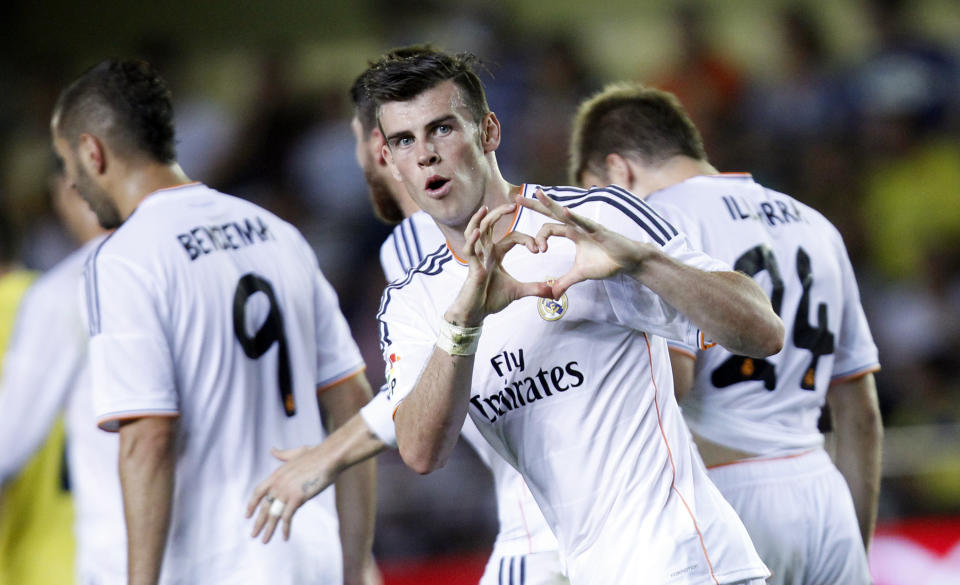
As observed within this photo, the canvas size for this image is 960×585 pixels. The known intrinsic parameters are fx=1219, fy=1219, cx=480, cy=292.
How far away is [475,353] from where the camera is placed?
291 cm

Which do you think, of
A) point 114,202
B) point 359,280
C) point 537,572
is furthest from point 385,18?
point 537,572

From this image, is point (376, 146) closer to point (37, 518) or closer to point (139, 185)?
point (139, 185)

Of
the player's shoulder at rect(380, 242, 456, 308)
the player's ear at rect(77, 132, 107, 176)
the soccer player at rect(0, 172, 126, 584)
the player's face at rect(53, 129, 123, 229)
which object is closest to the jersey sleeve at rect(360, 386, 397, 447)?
the player's shoulder at rect(380, 242, 456, 308)

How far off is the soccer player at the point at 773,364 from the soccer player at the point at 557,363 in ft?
3.62

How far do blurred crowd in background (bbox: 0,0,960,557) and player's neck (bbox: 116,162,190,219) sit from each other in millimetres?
4683

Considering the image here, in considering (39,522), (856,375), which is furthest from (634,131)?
(39,522)

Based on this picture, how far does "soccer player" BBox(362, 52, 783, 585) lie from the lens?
2.89m

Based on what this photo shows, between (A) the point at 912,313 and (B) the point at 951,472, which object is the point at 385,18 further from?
(B) the point at 951,472

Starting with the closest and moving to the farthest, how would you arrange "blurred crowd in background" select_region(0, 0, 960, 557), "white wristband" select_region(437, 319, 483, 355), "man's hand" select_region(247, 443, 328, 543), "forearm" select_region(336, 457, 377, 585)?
"white wristband" select_region(437, 319, 483, 355)
"man's hand" select_region(247, 443, 328, 543)
"forearm" select_region(336, 457, 377, 585)
"blurred crowd in background" select_region(0, 0, 960, 557)

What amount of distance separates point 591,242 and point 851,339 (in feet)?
7.01

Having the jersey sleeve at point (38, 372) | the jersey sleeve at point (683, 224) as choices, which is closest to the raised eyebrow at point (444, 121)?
the jersey sleeve at point (683, 224)

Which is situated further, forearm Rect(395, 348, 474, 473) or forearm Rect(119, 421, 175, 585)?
forearm Rect(119, 421, 175, 585)

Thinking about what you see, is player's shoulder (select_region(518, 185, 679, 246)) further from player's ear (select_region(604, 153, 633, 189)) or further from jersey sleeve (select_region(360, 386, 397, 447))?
player's ear (select_region(604, 153, 633, 189))

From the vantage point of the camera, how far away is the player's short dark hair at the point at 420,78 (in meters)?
3.06
